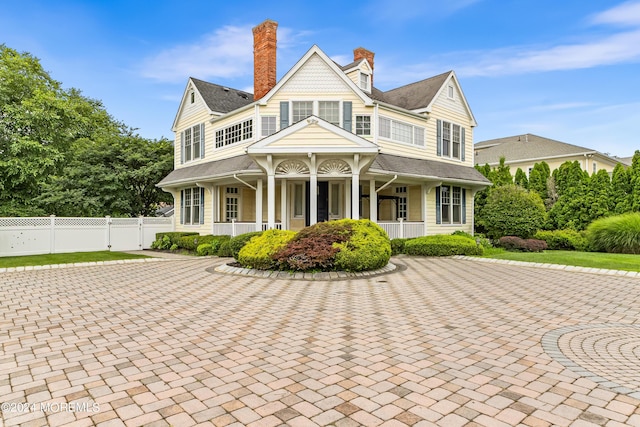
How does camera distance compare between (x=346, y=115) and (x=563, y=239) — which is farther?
(x=563, y=239)

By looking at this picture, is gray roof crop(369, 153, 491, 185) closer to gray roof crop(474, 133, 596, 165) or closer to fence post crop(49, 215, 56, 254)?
fence post crop(49, 215, 56, 254)

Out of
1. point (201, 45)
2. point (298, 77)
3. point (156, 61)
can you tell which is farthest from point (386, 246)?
point (156, 61)

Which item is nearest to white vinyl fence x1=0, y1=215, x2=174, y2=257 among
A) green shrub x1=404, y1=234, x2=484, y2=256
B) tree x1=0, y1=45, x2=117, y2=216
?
tree x1=0, y1=45, x2=117, y2=216

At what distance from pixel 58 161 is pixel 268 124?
14.4 m

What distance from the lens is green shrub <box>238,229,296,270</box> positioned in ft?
33.9

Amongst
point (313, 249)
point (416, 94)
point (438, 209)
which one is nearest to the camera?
point (313, 249)

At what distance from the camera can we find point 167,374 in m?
3.71

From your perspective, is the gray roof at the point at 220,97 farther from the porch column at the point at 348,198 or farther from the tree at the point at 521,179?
the tree at the point at 521,179

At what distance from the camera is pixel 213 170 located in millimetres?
17469

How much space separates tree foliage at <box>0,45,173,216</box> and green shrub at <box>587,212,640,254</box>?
23.2m

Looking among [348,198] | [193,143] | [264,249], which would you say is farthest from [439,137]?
[193,143]

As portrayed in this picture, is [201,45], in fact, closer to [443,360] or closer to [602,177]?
[443,360]

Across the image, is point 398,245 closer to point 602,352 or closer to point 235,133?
point 235,133

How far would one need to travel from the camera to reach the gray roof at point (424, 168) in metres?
15.8
